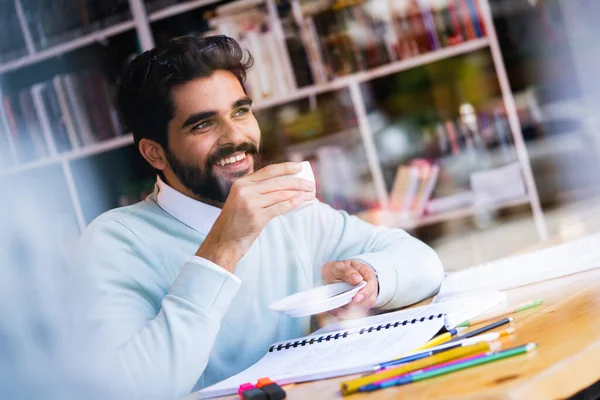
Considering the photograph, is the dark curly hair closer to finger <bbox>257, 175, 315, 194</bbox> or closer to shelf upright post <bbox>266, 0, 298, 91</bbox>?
finger <bbox>257, 175, 315, 194</bbox>

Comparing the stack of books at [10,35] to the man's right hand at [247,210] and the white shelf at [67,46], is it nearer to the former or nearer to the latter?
the white shelf at [67,46]

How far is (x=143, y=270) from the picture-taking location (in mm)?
1110

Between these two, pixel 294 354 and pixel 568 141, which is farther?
pixel 568 141

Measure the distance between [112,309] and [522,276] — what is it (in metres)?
0.62

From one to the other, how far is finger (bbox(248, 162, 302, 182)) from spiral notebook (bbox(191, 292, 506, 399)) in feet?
0.78

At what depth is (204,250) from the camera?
1042mm

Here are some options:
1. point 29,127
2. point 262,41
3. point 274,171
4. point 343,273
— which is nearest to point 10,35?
point 29,127

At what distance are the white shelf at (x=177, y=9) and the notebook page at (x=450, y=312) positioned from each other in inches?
50.0

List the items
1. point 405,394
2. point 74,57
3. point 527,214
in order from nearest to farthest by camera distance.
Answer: point 405,394
point 74,57
point 527,214

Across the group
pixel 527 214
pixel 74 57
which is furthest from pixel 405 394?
pixel 527 214

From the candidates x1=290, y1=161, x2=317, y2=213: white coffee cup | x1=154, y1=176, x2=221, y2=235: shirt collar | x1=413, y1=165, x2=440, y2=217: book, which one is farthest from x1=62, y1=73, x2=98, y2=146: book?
x1=413, y1=165, x2=440, y2=217: book

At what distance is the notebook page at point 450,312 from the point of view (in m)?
0.96

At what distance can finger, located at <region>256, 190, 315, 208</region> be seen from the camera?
108cm

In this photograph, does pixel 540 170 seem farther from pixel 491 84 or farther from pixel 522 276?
pixel 522 276
